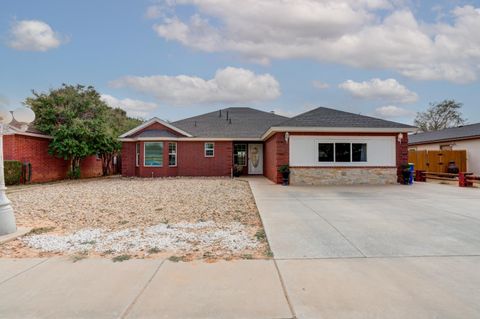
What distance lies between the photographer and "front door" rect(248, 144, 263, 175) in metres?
20.5

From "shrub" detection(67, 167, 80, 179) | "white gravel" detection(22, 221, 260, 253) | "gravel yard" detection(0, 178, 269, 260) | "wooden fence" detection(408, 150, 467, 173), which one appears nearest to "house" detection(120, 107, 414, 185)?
"shrub" detection(67, 167, 80, 179)

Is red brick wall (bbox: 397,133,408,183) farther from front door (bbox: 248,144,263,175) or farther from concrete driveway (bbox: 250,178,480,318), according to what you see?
front door (bbox: 248,144,263,175)

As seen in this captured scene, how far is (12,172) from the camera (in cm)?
1474

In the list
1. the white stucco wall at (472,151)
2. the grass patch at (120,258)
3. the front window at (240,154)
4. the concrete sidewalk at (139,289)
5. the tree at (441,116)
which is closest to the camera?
the concrete sidewalk at (139,289)

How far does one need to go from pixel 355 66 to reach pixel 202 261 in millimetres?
18234

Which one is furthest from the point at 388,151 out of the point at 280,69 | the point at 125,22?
the point at 125,22

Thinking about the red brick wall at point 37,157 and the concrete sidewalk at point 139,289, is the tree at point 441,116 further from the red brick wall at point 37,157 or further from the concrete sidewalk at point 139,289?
the concrete sidewalk at point 139,289

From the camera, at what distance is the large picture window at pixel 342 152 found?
14.4m

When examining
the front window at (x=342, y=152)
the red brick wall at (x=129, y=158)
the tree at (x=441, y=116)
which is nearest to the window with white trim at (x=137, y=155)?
the red brick wall at (x=129, y=158)

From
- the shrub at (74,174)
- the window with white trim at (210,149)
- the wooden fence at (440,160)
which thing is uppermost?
the window with white trim at (210,149)

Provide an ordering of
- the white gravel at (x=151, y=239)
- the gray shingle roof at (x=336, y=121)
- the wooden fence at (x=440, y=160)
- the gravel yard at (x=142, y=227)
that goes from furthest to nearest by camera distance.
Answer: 1. the wooden fence at (x=440, y=160)
2. the gray shingle roof at (x=336, y=121)
3. the white gravel at (x=151, y=239)
4. the gravel yard at (x=142, y=227)

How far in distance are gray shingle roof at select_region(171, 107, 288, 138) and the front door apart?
3.89 ft

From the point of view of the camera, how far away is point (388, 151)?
14539 millimetres

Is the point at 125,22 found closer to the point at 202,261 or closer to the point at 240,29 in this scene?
the point at 240,29
